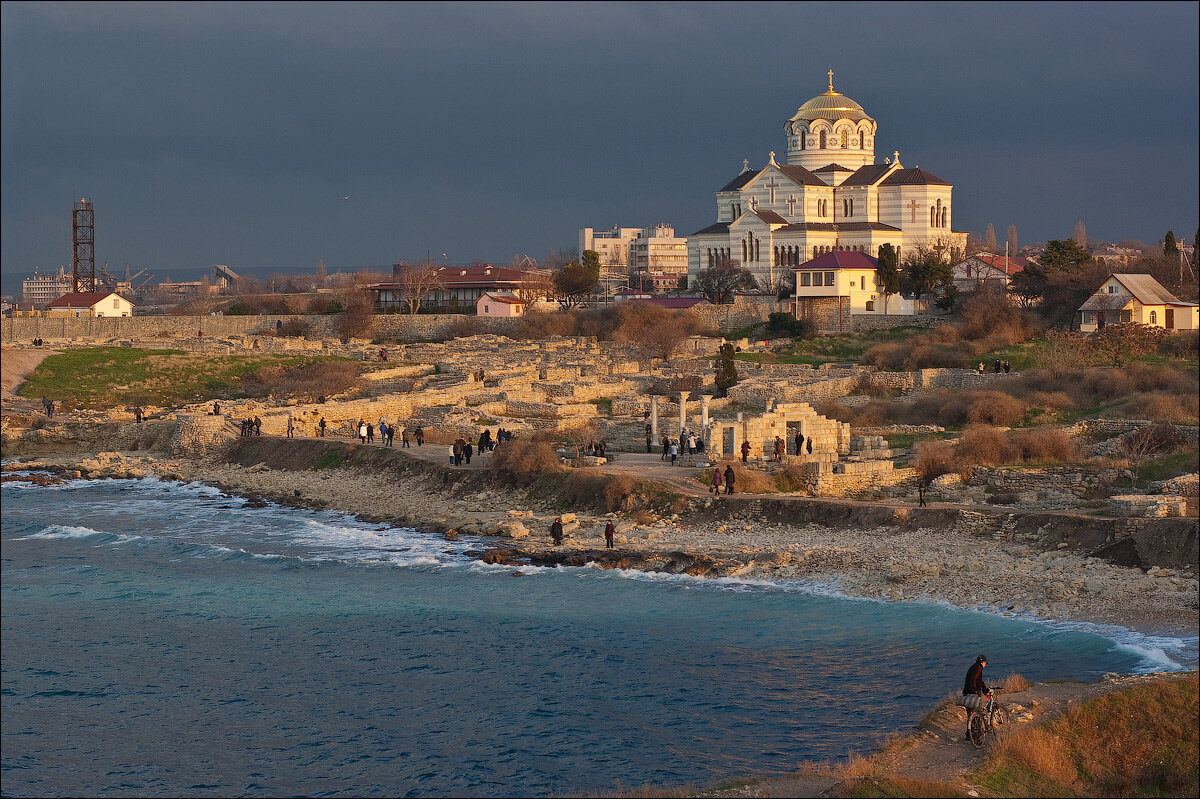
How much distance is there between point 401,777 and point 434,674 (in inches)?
138

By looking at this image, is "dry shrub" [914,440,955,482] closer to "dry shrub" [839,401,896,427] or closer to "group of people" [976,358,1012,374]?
"dry shrub" [839,401,896,427]

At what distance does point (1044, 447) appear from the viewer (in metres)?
29.3

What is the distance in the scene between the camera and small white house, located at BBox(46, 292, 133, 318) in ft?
218

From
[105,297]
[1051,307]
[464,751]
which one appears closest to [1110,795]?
[464,751]

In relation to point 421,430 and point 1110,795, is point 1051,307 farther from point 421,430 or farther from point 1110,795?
point 1110,795

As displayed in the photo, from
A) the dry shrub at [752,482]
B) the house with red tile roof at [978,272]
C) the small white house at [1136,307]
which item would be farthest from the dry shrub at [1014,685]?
the house with red tile roof at [978,272]

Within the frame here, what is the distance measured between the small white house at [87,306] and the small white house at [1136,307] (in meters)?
46.6

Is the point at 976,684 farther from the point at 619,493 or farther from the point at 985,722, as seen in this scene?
the point at 619,493

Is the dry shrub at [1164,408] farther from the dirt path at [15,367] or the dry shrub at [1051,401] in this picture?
the dirt path at [15,367]

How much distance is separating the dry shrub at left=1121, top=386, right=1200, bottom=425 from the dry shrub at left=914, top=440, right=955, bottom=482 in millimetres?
6393

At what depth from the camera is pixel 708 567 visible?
22.9 m

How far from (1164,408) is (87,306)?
52650 mm

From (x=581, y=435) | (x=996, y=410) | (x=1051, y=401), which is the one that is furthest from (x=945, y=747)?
(x=1051, y=401)

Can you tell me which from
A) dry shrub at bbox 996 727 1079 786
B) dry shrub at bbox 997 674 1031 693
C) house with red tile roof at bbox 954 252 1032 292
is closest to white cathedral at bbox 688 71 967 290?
house with red tile roof at bbox 954 252 1032 292
